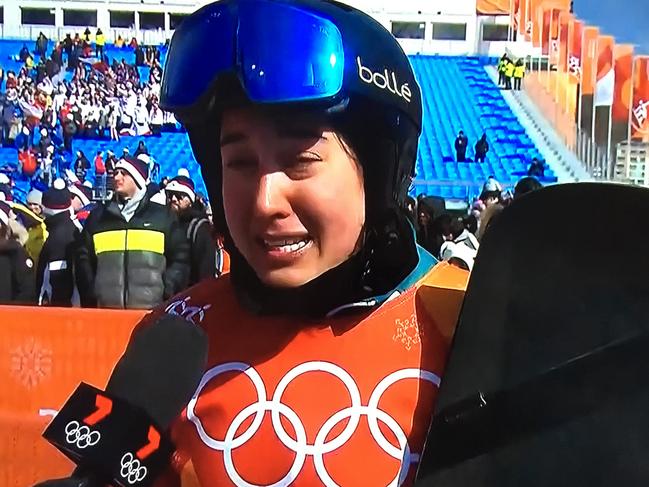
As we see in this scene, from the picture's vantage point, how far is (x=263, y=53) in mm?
1229

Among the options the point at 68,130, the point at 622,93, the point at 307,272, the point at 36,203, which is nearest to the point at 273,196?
the point at 307,272

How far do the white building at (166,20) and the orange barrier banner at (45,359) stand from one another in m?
7.70

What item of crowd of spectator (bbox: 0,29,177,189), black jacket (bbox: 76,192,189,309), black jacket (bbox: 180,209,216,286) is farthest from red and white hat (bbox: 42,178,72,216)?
crowd of spectator (bbox: 0,29,177,189)

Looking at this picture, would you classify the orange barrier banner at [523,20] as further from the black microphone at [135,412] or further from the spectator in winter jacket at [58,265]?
the black microphone at [135,412]

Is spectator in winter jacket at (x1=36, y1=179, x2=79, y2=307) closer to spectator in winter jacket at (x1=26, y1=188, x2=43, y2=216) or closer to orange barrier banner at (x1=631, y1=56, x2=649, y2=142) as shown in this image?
spectator in winter jacket at (x1=26, y1=188, x2=43, y2=216)

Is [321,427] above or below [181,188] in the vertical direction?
above

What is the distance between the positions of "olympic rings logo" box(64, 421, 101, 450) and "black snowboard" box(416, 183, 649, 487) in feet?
1.38

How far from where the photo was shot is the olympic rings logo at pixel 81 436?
1.16 m

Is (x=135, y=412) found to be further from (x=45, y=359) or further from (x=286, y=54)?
(x=45, y=359)

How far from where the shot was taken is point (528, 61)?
42.8ft

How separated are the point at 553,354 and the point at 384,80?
487mm

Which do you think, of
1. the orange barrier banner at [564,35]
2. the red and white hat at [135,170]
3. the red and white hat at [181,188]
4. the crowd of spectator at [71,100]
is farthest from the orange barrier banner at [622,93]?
the red and white hat at [135,170]

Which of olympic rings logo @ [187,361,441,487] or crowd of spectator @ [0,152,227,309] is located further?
crowd of spectator @ [0,152,227,309]

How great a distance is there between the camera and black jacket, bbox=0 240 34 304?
519 centimetres
